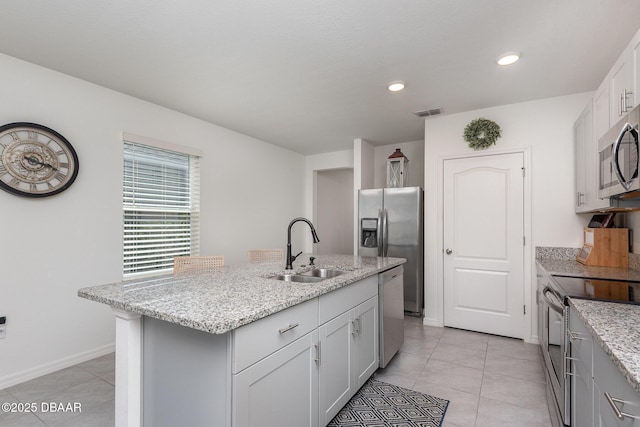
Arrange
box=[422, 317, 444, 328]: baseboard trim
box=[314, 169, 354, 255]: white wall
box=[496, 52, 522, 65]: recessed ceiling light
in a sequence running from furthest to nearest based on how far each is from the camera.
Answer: box=[314, 169, 354, 255]: white wall
box=[422, 317, 444, 328]: baseboard trim
box=[496, 52, 522, 65]: recessed ceiling light

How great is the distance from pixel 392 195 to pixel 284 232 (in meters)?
1.95

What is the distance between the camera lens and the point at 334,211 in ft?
22.1

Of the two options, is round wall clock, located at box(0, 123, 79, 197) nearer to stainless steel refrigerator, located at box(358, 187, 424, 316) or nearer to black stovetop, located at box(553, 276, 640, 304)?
stainless steel refrigerator, located at box(358, 187, 424, 316)

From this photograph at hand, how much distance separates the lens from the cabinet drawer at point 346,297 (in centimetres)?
177

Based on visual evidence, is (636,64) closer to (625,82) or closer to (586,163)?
(625,82)

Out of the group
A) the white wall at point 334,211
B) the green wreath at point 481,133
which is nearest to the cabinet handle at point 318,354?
the green wreath at point 481,133

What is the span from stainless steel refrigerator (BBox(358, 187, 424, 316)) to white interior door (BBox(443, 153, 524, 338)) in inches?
16.2

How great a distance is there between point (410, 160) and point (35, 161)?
14.9ft

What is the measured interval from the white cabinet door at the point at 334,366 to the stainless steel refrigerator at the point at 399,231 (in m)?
2.28

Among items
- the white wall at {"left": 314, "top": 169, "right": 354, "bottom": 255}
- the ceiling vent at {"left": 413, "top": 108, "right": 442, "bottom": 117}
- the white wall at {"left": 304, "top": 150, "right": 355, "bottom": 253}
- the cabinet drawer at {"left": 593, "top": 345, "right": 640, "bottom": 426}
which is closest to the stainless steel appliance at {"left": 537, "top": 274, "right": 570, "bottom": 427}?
the cabinet drawer at {"left": 593, "top": 345, "right": 640, "bottom": 426}

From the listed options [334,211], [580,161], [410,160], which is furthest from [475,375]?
[334,211]

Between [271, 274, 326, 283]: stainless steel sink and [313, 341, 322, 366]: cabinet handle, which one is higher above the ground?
[271, 274, 326, 283]: stainless steel sink

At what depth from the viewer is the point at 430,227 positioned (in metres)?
3.85

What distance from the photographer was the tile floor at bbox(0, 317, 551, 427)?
2016mm
